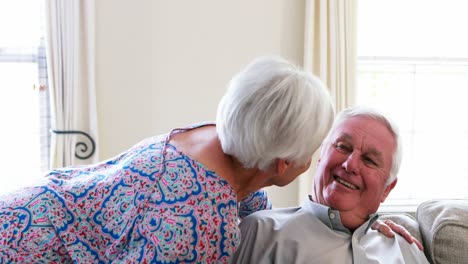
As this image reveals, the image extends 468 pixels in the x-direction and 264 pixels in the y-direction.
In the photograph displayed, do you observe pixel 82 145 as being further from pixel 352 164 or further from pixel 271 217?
pixel 352 164

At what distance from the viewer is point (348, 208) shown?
1.92m

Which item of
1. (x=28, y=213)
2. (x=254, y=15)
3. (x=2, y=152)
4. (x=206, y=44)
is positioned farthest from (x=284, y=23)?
(x=28, y=213)

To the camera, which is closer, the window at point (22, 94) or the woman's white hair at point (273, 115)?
the woman's white hair at point (273, 115)

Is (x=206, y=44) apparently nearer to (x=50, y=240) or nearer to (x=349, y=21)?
(x=349, y=21)

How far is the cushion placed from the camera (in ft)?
6.14

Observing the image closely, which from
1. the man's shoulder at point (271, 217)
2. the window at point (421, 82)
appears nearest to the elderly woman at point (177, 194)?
the man's shoulder at point (271, 217)

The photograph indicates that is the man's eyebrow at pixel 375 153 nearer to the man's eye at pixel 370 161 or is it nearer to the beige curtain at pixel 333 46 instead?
the man's eye at pixel 370 161

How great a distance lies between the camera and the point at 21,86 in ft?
11.0

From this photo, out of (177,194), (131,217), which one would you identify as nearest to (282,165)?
(177,194)

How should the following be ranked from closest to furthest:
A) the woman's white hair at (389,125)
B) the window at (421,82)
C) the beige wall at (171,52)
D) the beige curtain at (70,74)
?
the woman's white hair at (389,125), the beige curtain at (70,74), the beige wall at (171,52), the window at (421,82)

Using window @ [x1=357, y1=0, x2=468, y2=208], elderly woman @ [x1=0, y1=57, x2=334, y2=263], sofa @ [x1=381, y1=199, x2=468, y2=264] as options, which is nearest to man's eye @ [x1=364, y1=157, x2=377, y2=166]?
sofa @ [x1=381, y1=199, x2=468, y2=264]

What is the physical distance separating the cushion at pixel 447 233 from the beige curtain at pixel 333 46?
4.57 ft

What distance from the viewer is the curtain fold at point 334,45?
3359 mm

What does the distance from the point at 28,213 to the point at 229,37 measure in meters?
2.14
